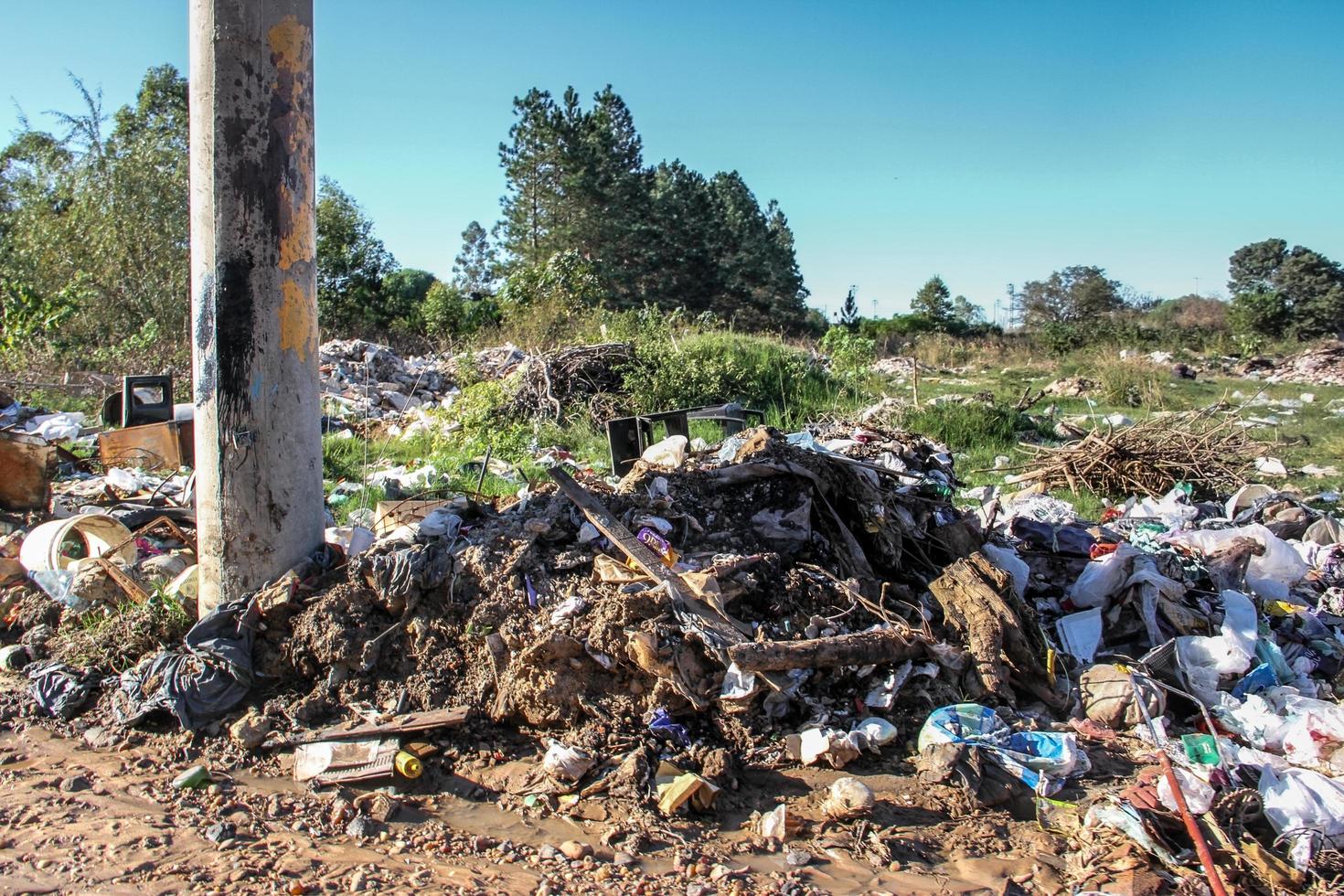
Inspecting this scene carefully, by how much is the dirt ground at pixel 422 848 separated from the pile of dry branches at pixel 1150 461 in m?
5.26

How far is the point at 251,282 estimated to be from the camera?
3322 millimetres

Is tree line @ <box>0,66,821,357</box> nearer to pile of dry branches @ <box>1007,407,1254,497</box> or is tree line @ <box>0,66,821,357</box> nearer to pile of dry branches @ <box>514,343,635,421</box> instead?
pile of dry branches @ <box>514,343,635,421</box>

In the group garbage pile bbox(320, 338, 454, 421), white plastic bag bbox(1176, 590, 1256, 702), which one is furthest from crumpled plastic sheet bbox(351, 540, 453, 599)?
garbage pile bbox(320, 338, 454, 421)

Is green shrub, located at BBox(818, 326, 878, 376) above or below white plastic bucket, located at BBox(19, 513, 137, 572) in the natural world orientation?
above

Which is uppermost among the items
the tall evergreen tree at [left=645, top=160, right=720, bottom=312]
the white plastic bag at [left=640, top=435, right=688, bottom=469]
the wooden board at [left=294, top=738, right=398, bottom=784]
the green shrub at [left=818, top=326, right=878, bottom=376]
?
the tall evergreen tree at [left=645, top=160, right=720, bottom=312]

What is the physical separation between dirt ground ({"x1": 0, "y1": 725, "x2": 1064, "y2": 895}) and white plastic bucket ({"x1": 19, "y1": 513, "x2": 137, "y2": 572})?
4.84 feet

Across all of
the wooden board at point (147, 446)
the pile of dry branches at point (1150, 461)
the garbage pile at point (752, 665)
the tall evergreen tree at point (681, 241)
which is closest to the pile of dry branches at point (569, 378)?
the wooden board at point (147, 446)

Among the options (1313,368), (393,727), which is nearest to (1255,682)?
(393,727)

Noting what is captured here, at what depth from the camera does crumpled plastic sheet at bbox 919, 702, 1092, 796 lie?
287cm

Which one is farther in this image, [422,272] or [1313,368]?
[422,272]

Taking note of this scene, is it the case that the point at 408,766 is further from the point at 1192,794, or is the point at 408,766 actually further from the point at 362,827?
the point at 1192,794

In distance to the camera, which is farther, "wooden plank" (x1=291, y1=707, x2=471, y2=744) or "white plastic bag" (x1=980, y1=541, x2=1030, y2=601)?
"white plastic bag" (x1=980, y1=541, x2=1030, y2=601)

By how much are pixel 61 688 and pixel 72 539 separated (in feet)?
4.17

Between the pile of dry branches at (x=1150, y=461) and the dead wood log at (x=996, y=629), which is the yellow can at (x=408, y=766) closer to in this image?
the dead wood log at (x=996, y=629)
